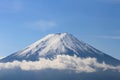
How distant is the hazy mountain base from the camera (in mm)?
139875

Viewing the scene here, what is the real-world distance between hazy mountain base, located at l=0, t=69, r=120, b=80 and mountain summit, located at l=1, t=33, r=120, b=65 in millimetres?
4166

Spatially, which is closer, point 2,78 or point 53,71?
point 2,78

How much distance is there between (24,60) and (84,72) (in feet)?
51.6

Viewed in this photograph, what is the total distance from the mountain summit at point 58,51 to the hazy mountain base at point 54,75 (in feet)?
13.7

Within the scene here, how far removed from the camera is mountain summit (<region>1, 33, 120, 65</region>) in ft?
456

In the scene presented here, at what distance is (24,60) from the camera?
142000 mm

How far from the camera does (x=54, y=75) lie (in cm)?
14300

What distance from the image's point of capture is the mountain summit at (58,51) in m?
139

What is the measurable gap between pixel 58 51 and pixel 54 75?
6.05 meters

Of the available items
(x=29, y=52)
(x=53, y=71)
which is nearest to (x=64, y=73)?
(x=53, y=71)

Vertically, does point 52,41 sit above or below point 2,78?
above

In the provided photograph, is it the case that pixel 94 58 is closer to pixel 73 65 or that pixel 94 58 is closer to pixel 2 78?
pixel 73 65

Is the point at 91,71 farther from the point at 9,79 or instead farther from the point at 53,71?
the point at 9,79

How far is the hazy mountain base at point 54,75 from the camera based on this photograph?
139875mm
